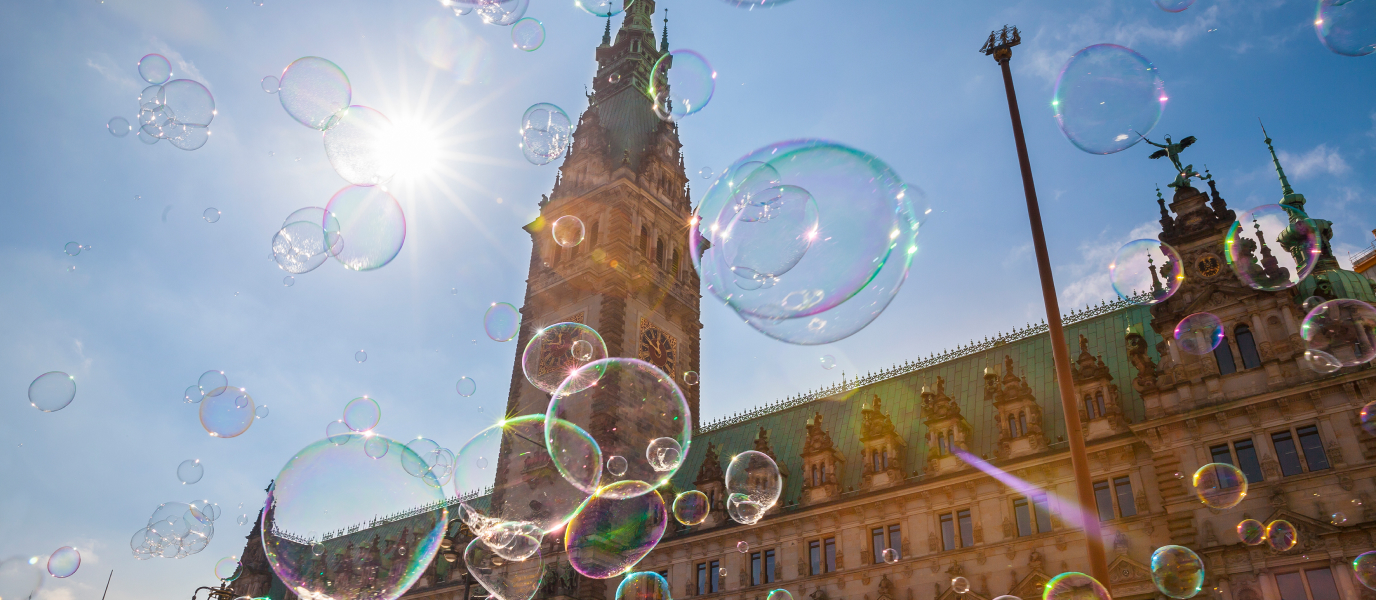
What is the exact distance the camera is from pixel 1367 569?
20516 millimetres

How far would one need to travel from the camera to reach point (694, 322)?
55906 mm

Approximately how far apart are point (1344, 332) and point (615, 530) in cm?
2600

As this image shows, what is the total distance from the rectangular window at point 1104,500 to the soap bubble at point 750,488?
11.7 metres

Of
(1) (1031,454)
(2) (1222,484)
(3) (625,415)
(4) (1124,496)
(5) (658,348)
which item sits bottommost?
(2) (1222,484)

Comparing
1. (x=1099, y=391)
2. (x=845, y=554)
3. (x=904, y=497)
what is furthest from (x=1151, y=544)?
(x=845, y=554)

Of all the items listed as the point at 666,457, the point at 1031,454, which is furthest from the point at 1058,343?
the point at 1031,454

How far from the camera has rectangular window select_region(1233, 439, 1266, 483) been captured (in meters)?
26.2

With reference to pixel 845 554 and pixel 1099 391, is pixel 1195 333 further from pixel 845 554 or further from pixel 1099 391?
pixel 845 554

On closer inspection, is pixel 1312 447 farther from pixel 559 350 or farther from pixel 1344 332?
pixel 559 350

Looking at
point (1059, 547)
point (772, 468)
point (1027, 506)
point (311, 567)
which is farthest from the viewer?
point (772, 468)

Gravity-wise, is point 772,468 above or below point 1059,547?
above

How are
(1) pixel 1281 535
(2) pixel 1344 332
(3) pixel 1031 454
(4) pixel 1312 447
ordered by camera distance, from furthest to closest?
(3) pixel 1031 454
(2) pixel 1344 332
(4) pixel 1312 447
(1) pixel 1281 535

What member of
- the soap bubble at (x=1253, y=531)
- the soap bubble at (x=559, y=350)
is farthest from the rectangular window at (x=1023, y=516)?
the soap bubble at (x=559, y=350)

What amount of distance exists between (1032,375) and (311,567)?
32.8 m
